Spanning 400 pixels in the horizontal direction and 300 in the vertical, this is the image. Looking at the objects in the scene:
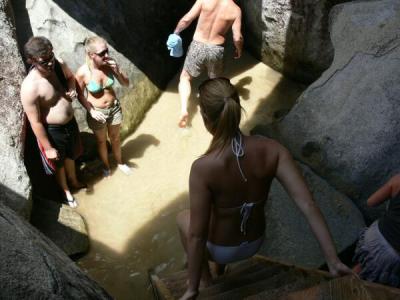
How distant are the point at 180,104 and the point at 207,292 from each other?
3.66 m

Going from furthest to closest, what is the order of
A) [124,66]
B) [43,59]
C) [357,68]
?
[124,66] < [357,68] < [43,59]

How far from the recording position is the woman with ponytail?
2414mm

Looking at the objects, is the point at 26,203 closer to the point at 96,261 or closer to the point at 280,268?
the point at 96,261

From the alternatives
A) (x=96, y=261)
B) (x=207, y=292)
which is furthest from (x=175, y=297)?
(x=96, y=261)

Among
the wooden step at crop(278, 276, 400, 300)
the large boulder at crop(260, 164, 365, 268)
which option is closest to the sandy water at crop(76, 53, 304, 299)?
the large boulder at crop(260, 164, 365, 268)

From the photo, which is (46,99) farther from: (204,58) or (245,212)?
(245,212)

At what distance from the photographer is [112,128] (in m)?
5.21

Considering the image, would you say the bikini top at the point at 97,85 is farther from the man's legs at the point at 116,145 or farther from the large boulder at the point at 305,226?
the large boulder at the point at 305,226

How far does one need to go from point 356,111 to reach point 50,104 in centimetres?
283

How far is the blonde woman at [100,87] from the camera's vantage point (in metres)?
4.52

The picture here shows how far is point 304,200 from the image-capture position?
254 centimetres

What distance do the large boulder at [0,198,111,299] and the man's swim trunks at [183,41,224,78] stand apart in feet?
11.8

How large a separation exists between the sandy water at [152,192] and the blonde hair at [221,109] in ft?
8.25

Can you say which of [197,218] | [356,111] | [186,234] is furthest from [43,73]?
[356,111]
